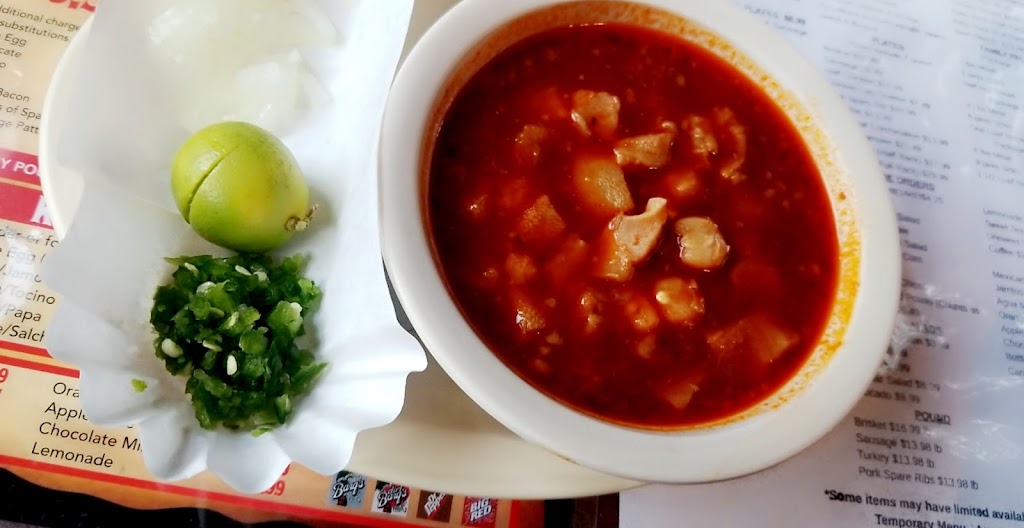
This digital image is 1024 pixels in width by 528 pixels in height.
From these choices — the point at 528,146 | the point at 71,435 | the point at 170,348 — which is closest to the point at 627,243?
the point at 528,146

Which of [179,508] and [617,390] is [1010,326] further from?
[179,508]

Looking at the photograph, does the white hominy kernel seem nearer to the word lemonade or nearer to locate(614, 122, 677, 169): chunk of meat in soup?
the word lemonade

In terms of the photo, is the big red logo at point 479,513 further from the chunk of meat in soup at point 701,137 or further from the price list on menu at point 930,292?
the chunk of meat in soup at point 701,137

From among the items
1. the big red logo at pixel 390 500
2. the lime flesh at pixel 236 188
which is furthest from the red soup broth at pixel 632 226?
the big red logo at pixel 390 500

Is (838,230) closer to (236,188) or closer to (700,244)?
(700,244)

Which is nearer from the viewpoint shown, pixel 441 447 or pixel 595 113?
pixel 441 447

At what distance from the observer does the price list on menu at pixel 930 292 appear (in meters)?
1.42

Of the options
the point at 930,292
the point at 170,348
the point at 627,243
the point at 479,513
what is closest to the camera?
the point at 170,348

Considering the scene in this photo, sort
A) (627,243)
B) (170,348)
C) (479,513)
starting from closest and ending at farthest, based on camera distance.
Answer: (170,348) < (627,243) < (479,513)

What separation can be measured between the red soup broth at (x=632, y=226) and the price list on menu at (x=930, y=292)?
12.2 inches

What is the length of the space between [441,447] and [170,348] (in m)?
0.47

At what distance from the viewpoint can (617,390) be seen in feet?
3.90

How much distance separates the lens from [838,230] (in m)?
1.37

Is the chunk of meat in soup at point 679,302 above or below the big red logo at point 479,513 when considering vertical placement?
above
